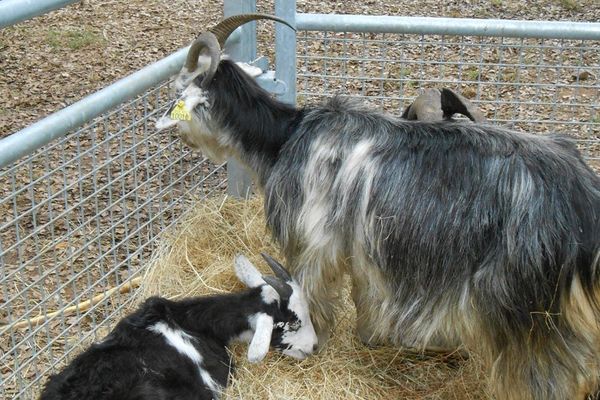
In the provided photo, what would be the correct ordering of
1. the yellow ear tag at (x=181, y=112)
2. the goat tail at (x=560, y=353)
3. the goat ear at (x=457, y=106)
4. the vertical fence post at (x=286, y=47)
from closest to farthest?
the goat tail at (x=560, y=353) < the yellow ear tag at (x=181, y=112) < the goat ear at (x=457, y=106) < the vertical fence post at (x=286, y=47)

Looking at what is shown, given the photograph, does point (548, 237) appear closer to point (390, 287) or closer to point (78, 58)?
point (390, 287)

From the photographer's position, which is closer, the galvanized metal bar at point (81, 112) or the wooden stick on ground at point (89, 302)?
the galvanized metal bar at point (81, 112)

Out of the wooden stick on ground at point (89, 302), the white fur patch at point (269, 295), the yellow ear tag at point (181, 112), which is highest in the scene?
the yellow ear tag at point (181, 112)

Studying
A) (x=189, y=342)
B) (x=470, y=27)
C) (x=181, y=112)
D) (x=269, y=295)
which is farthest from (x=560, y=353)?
(x=470, y=27)

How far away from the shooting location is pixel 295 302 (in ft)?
15.0

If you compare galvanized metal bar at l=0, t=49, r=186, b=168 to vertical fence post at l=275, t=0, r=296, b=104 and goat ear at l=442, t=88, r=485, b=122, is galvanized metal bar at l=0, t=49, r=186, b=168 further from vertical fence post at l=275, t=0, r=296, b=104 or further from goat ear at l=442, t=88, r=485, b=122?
goat ear at l=442, t=88, r=485, b=122

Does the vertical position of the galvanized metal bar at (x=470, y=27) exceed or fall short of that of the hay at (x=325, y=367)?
it exceeds it

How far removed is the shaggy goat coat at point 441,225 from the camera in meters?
3.74

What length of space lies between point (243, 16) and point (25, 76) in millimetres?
5555

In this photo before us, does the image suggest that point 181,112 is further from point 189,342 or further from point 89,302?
point 89,302

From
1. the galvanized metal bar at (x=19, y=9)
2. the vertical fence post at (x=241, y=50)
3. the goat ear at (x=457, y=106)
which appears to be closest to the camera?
the galvanized metal bar at (x=19, y=9)

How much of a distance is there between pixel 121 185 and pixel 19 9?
82.7 inches

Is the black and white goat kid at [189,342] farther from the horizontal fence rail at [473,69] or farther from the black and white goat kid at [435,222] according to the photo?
the horizontal fence rail at [473,69]

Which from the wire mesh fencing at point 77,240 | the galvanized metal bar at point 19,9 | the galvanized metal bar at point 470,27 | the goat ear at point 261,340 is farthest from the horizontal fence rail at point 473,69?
the galvanized metal bar at point 19,9
